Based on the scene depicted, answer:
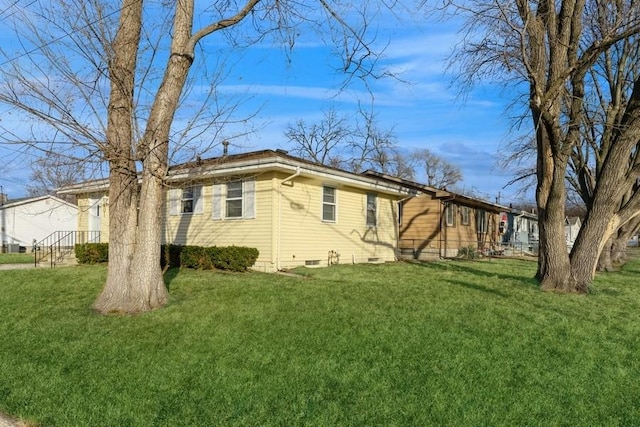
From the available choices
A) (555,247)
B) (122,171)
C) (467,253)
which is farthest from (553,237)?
(467,253)

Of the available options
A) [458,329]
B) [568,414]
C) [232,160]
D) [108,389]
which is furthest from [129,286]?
[232,160]

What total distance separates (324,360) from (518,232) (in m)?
34.4

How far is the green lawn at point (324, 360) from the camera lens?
3.93 m

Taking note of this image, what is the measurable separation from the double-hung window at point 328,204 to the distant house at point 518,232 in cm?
1850

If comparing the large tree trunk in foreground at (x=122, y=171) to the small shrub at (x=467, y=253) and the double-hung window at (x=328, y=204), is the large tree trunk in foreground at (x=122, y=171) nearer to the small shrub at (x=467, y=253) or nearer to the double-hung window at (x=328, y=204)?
the double-hung window at (x=328, y=204)

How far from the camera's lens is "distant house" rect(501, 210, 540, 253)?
31906 millimetres

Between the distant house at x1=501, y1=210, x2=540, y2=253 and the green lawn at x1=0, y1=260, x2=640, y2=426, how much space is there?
79.0 ft

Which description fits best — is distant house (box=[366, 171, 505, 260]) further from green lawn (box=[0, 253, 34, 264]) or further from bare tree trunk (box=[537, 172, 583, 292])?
green lawn (box=[0, 253, 34, 264])

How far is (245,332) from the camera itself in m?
6.24

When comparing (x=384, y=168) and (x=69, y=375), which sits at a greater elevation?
(x=384, y=168)

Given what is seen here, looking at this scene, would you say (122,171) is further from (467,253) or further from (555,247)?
(467,253)

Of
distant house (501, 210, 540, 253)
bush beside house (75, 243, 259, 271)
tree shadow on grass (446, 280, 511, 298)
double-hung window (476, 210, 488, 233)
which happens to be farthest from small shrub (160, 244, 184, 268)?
distant house (501, 210, 540, 253)

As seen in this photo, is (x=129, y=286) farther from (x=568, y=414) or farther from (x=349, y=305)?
(x=568, y=414)

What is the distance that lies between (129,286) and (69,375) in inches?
107
